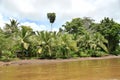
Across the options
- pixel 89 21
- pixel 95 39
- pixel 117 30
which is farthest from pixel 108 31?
pixel 89 21

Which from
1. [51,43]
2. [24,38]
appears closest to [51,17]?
[51,43]

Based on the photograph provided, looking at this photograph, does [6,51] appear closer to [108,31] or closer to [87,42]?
[87,42]

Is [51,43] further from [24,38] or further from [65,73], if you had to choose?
[65,73]

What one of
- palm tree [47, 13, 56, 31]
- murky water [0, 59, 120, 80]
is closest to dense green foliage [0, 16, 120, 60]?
palm tree [47, 13, 56, 31]

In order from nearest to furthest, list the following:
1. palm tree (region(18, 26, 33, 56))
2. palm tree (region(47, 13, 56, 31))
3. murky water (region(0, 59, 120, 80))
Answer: murky water (region(0, 59, 120, 80)), palm tree (region(18, 26, 33, 56)), palm tree (region(47, 13, 56, 31))

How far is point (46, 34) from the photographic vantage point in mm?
40625

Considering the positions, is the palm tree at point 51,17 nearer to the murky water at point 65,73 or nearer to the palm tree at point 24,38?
the palm tree at point 24,38

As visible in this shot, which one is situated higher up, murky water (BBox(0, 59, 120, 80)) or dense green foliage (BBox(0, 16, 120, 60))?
dense green foliage (BBox(0, 16, 120, 60))

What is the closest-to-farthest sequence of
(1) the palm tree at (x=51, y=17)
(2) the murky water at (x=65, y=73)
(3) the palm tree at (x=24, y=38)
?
1. (2) the murky water at (x=65, y=73)
2. (3) the palm tree at (x=24, y=38)
3. (1) the palm tree at (x=51, y=17)

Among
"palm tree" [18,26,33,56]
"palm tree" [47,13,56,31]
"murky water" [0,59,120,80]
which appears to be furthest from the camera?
"palm tree" [47,13,56,31]

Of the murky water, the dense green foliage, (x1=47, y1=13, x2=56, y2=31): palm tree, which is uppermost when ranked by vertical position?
(x1=47, y1=13, x2=56, y2=31): palm tree

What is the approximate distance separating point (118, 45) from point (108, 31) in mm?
6142

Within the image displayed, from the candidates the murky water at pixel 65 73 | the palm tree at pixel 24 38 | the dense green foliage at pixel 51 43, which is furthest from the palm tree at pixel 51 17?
the murky water at pixel 65 73

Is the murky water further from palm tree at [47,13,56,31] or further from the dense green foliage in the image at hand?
palm tree at [47,13,56,31]
